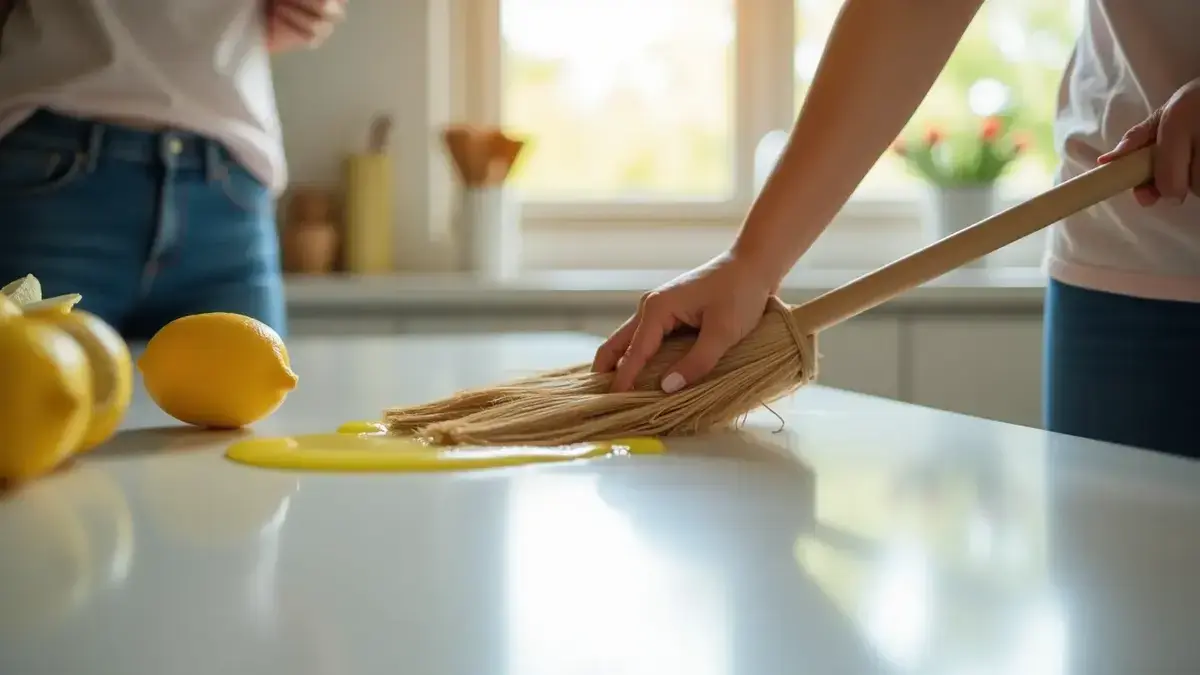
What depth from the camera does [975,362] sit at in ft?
6.29

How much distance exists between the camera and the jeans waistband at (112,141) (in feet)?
3.73

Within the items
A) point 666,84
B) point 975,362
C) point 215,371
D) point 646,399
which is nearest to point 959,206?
point 975,362

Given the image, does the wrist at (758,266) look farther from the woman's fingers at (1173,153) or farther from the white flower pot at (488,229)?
the white flower pot at (488,229)

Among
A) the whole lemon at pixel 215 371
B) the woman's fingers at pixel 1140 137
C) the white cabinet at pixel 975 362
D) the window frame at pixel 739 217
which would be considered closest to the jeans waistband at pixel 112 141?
the whole lemon at pixel 215 371

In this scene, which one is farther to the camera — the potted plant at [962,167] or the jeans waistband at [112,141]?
the potted plant at [962,167]

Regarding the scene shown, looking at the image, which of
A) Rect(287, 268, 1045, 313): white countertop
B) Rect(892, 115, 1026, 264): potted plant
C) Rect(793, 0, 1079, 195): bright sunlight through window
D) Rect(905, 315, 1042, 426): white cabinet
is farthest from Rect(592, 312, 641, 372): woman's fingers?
Rect(793, 0, 1079, 195): bright sunlight through window

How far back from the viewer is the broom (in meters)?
0.66

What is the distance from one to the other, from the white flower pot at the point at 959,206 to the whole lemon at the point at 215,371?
1.75m

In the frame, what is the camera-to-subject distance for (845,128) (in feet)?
2.52

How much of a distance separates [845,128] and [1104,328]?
0.31 metres

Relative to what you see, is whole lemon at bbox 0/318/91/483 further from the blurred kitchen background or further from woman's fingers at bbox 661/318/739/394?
the blurred kitchen background

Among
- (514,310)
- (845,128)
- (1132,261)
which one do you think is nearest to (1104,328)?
(1132,261)

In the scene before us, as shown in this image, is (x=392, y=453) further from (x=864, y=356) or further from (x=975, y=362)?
(x=975, y=362)

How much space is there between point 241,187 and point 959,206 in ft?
4.84
